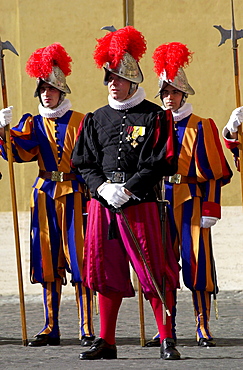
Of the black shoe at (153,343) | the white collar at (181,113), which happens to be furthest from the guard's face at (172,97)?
the black shoe at (153,343)

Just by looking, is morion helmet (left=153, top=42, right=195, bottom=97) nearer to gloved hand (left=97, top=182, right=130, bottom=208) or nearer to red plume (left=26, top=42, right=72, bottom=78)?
red plume (left=26, top=42, right=72, bottom=78)

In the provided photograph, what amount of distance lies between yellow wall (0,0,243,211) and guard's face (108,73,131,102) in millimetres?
3716

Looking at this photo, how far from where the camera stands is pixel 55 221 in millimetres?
7191

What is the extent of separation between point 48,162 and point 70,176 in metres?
0.19

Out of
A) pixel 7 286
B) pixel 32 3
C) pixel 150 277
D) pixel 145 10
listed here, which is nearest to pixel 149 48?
pixel 145 10

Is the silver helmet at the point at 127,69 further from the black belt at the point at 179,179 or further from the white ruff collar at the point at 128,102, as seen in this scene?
the black belt at the point at 179,179

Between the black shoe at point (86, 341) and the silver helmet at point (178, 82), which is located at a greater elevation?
the silver helmet at point (178, 82)

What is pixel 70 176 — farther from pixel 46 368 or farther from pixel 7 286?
pixel 7 286

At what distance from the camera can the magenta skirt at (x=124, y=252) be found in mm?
6246

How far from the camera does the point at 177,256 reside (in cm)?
705

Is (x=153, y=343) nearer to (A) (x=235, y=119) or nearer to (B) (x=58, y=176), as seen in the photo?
(B) (x=58, y=176)

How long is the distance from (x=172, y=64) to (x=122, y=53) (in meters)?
0.77

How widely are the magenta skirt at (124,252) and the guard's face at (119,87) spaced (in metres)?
0.70

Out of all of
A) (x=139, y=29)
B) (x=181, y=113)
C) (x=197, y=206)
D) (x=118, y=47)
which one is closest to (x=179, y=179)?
(x=197, y=206)
